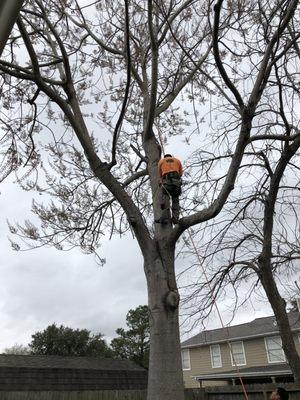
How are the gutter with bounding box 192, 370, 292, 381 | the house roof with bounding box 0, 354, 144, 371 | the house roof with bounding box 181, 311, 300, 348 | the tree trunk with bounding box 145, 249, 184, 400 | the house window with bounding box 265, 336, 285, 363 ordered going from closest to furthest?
the tree trunk with bounding box 145, 249, 184, 400, the house roof with bounding box 0, 354, 144, 371, the gutter with bounding box 192, 370, 292, 381, the house window with bounding box 265, 336, 285, 363, the house roof with bounding box 181, 311, 300, 348

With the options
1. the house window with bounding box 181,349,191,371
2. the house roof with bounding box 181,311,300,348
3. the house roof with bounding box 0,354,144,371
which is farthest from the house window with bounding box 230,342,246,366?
the house roof with bounding box 0,354,144,371

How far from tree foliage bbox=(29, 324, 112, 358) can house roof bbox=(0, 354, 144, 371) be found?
43.5 ft

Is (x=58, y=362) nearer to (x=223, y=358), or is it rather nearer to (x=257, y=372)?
(x=257, y=372)

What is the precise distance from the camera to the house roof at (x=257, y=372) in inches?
811

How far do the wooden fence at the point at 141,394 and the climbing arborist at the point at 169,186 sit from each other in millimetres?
6043

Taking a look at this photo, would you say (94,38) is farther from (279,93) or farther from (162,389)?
(162,389)

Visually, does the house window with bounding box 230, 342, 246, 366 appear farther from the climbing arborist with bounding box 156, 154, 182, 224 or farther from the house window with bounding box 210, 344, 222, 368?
the climbing arborist with bounding box 156, 154, 182, 224

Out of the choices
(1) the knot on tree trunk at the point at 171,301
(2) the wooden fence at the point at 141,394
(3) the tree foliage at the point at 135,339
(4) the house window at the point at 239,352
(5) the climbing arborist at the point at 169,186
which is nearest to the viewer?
(1) the knot on tree trunk at the point at 171,301

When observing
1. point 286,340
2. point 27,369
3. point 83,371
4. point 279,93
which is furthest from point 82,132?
point 83,371

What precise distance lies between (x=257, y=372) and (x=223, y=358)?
4527 millimetres

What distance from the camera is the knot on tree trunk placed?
15.9ft

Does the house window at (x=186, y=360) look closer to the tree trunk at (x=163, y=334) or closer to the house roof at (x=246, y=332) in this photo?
the house roof at (x=246, y=332)

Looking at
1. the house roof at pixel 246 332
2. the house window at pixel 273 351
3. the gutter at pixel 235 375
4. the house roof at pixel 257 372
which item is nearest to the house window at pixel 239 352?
the house roof at pixel 246 332

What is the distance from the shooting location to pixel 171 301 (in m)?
4.84
